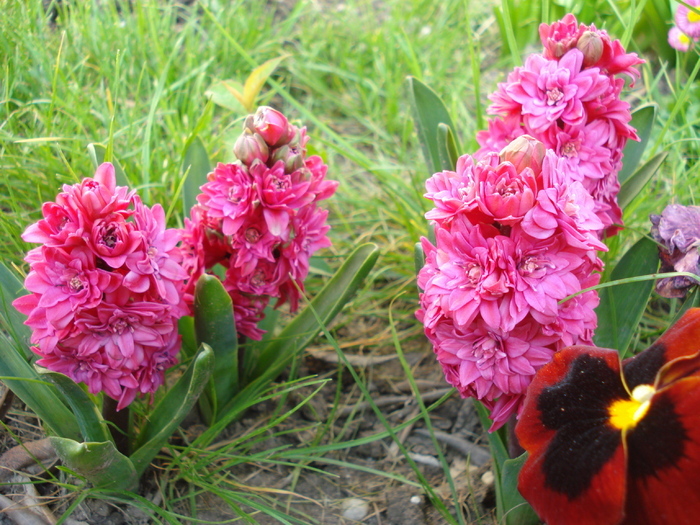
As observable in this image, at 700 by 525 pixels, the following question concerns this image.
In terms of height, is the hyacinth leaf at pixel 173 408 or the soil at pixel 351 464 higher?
the hyacinth leaf at pixel 173 408

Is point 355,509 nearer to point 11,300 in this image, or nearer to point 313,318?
point 313,318

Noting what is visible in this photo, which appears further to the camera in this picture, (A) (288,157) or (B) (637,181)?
(B) (637,181)

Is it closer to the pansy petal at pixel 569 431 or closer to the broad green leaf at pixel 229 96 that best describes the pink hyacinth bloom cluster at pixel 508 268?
the pansy petal at pixel 569 431

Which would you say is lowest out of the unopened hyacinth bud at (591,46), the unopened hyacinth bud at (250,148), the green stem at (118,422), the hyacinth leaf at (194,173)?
the green stem at (118,422)


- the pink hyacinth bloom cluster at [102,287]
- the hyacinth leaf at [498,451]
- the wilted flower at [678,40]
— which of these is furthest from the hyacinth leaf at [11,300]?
the wilted flower at [678,40]

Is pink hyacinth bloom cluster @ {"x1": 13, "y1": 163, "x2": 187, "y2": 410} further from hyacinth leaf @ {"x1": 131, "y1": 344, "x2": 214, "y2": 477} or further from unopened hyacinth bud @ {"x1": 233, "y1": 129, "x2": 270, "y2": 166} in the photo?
unopened hyacinth bud @ {"x1": 233, "y1": 129, "x2": 270, "y2": 166}

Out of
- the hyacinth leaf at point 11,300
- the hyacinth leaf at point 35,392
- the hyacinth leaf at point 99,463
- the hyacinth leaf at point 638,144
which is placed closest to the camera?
the hyacinth leaf at point 99,463

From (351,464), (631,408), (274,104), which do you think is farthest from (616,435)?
(274,104)
